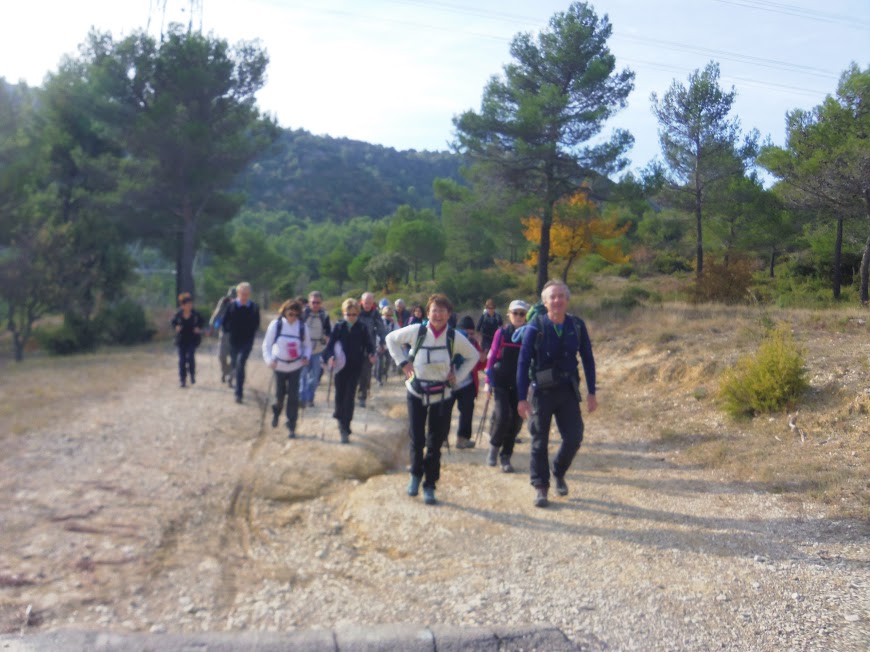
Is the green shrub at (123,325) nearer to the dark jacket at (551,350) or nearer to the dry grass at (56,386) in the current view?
the dry grass at (56,386)

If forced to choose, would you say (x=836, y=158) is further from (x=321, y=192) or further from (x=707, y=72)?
(x=321, y=192)

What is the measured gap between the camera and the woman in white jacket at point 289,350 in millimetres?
8484

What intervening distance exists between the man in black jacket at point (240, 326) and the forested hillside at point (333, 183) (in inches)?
4047

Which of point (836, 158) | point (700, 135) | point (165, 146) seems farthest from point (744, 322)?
point (165, 146)

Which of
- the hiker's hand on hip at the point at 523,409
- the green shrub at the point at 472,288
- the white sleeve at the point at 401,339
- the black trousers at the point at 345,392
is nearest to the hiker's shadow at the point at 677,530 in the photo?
the hiker's hand on hip at the point at 523,409

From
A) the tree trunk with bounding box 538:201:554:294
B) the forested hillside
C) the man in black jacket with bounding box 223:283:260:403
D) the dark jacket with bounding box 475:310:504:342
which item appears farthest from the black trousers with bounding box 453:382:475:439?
the forested hillside

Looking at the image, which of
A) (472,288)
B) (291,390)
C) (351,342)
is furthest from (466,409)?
(472,288)

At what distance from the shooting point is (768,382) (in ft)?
27.9

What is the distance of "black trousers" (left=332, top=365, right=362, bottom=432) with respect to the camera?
8.30 m

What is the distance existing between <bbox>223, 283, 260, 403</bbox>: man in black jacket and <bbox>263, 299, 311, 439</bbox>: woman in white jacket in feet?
6.01

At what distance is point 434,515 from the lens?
18.6 ft

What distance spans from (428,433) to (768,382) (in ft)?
15.5

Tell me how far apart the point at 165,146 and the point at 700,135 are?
65.7 ft

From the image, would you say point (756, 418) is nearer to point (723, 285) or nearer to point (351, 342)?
point (351, 342)
